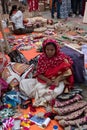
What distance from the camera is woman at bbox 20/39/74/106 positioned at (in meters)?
2.91

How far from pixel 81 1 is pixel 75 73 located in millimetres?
5327

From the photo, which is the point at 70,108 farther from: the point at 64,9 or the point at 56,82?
the point at 64,9

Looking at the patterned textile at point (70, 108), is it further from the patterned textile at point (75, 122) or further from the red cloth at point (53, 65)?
the red cloth at point (53, 65)

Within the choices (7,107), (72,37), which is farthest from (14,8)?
(7,107)

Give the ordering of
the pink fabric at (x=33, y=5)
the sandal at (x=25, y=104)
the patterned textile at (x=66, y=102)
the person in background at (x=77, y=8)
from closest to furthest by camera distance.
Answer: the patterned textile at (x=66, y=102) → the sandal at (x=25, y=104) → the person in background at (x=77, y=8) → the pink fabric at (x=33, y=5)

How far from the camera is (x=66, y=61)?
302cm

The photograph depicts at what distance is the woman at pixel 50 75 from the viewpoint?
2.91m

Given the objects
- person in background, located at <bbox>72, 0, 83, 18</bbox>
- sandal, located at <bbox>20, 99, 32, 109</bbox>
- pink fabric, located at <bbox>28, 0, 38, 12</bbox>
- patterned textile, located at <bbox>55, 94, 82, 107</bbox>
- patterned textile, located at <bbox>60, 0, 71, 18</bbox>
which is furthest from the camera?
pink fabric, located at <bbox>28, 0, 38, 12</bbox>

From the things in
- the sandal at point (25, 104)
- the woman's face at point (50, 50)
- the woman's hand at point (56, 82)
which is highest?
the woman's face at point (50, 50)

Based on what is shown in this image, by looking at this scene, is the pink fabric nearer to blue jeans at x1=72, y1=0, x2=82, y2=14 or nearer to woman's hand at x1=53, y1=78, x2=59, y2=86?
blue jeans at x1=72, y1=0, x2=82, y2=14

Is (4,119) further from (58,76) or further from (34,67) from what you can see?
(34,67)

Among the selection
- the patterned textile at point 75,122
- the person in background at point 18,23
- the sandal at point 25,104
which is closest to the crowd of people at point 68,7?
the person in background at point 18,23

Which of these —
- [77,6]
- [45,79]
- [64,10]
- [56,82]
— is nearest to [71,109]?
[56,82]

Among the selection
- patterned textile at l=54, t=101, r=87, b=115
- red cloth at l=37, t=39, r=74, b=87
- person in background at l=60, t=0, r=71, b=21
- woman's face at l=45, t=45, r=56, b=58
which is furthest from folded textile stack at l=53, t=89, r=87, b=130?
person in background at l=60, t=0, r=71, b=21
